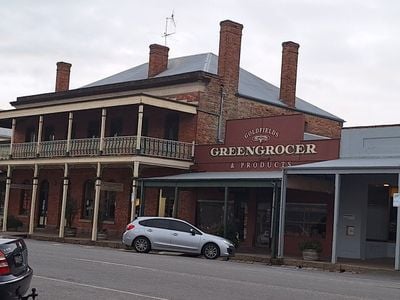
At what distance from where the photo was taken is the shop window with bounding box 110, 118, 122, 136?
118 ft

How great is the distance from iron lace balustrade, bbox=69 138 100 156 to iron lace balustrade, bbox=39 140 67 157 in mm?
777

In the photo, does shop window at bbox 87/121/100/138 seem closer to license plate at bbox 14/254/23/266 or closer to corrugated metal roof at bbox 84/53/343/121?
corrugated metal roof at bbox 84/53/343/121

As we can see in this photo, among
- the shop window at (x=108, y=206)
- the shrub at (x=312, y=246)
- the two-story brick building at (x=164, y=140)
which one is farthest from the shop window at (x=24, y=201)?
the shrub at (x=312, y=246)

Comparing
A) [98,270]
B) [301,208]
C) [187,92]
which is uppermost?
[187,92]

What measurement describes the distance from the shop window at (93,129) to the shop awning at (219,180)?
25.7ft

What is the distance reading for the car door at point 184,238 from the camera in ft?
78.6

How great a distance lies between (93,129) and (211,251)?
Answer: 52.4 ft

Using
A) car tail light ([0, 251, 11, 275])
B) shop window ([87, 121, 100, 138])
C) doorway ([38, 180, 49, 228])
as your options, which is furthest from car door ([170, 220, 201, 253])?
doorway ([38, 180, 49, 228])

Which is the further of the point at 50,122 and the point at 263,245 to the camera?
the point at 50,122

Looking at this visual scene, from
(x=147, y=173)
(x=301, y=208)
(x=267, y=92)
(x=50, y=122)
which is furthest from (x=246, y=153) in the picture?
(x=50, y=122)

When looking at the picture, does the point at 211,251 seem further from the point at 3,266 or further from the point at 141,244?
the point at 3,266

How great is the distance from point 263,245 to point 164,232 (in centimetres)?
651

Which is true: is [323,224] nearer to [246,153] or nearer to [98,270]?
[246,153]

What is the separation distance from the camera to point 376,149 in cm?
2525
